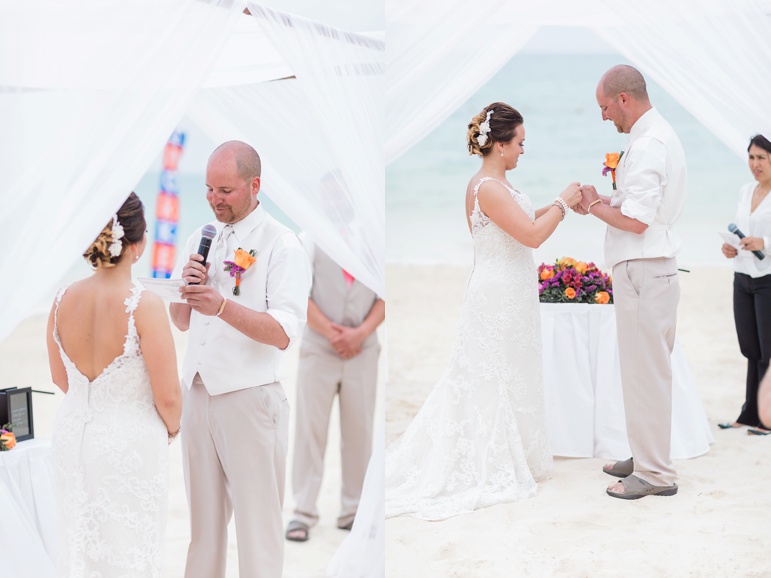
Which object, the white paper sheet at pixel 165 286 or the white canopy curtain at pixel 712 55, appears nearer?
the white paper sheet at pixel 165 286

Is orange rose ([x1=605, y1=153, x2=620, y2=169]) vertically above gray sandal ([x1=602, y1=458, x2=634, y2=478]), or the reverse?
orange rose ([x1=605, y1=153, x2=620, y2=169])

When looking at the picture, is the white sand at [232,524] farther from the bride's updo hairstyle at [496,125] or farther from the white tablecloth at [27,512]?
the bride's updo hairstyle at [496,125]

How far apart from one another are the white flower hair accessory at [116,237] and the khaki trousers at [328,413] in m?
1.82

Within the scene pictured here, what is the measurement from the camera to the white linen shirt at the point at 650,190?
364 centimetres

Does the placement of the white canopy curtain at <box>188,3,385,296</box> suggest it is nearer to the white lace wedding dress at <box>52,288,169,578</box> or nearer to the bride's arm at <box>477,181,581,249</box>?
the bride's arm at <box>477,181,581,249</box>

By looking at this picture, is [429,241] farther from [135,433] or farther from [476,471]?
[135,433]

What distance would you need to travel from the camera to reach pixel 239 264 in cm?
288

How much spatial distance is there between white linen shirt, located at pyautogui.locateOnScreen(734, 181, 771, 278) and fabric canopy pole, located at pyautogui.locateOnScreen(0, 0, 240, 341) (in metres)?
2.96

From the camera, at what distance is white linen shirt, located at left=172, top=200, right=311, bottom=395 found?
2.89m

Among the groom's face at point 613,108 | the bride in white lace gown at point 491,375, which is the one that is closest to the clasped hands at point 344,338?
the bride in white lace gown at point 491,375

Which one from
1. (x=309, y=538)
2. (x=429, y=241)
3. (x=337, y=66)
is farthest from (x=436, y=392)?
(x=429, y=241)

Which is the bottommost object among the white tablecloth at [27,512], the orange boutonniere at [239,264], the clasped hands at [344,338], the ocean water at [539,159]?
the white tablecloth at [27,512]

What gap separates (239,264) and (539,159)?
18.4 meters

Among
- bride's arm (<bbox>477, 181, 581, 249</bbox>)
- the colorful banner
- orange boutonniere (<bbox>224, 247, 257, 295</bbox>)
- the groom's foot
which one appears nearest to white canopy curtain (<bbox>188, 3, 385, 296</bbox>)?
orange boutonniere (<bbox>224, 247, 257, 295</bbox>)
